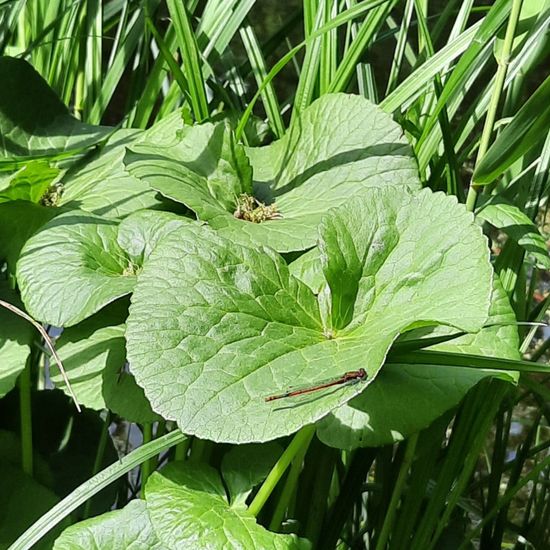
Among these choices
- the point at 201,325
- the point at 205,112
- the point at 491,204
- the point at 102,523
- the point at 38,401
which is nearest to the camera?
the point at 201,325

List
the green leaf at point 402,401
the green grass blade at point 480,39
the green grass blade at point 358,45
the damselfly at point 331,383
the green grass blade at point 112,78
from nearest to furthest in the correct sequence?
the damselfly at point 331,383
the green leaf at point 402,401
the green grass blade at point 480,39
the green grass blade at point 358,45
the green grass blade at point 112,78

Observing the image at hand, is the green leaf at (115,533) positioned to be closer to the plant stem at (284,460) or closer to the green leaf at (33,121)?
the plant stem at (284,460)

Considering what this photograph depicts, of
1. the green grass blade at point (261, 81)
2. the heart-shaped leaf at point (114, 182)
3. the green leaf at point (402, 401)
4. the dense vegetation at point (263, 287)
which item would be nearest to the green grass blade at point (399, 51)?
the dense vegetation at point (263, 287)

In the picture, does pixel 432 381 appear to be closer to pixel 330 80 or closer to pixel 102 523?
pixel 102 523

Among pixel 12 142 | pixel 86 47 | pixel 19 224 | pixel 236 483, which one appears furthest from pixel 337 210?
pixel 86 47

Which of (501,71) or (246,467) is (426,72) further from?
(246,467)

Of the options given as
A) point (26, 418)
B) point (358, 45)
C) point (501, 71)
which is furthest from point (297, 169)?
point (26, 418)

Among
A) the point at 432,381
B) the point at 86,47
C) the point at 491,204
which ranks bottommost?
the point at 432,381

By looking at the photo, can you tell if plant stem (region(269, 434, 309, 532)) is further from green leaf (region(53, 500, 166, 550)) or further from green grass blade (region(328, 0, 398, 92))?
green grass blade (region(328, 0, 398, 92))
